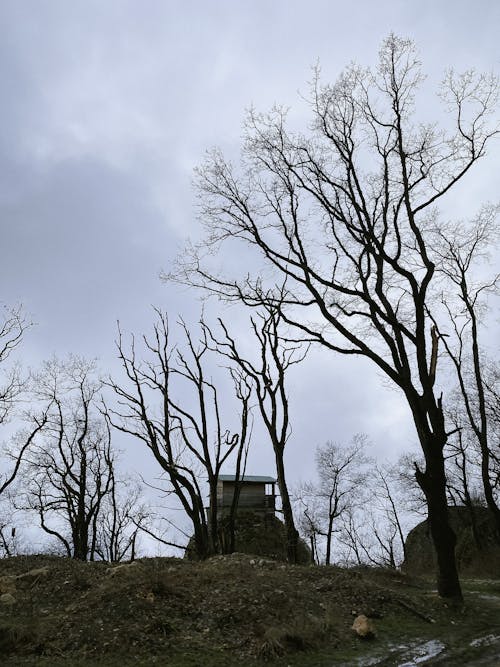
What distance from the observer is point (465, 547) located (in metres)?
28.7

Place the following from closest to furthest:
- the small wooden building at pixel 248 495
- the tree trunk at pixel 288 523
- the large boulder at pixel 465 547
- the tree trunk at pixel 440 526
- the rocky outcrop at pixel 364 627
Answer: the rocky outcrop at pixel 364 627
the tree trunk at pixel 440 526
the tree trunk at pixel 288 523
the large boulder at pixel 465 547
the small wooden building at pixel 248 495

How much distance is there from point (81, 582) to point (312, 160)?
10648 mm

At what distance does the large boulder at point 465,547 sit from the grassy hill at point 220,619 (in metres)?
16.4

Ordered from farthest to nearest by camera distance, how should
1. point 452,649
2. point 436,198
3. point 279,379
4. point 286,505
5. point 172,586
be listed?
point 279,379 → point 286,505 → point 436,198 → point 172,586 → point 452,649

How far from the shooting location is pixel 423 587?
1120 cm

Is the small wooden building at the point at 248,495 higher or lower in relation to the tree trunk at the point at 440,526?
higher

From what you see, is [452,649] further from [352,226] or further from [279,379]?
[279,379]

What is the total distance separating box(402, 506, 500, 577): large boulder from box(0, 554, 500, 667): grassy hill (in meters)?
16.4

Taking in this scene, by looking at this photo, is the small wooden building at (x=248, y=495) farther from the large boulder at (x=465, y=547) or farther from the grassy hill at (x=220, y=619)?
the grassy hill at (x=220, y=619)

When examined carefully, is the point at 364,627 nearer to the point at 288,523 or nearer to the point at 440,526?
the point at 440,526

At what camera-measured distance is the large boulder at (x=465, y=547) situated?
937 inches

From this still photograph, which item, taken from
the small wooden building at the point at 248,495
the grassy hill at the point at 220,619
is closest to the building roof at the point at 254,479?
the small wooden building at the point at 248,495

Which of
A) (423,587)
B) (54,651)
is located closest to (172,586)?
(54,651)

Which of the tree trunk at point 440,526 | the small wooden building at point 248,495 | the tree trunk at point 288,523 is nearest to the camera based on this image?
the tree trunk at point 440,526
